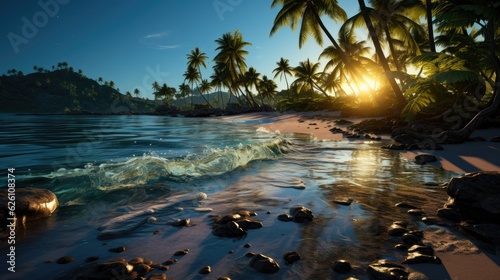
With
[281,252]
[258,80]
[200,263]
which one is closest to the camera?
[200,263]

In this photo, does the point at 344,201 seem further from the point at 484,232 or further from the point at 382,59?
the point at 382,59

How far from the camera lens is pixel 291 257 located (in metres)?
2.32

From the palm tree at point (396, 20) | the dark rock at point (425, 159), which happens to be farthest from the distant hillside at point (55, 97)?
the dark rock at point (425, 159)

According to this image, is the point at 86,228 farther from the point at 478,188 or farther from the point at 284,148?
the point at 284,148

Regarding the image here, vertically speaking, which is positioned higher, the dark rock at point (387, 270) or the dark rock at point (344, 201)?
the dark rock at point (387, 270)

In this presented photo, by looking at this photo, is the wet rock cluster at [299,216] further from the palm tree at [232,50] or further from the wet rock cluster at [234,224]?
the palm tree at [232,50]

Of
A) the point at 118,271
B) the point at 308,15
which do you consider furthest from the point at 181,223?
the point at 308,15

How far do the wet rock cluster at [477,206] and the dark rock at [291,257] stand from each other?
181cm

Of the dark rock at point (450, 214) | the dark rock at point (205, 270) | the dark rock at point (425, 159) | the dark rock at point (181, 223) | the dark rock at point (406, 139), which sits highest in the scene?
the dark rock at point (406, 139)

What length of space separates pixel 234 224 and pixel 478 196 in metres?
2.81

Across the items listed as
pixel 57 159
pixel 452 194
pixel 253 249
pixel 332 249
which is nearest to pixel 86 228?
pixel 253 249

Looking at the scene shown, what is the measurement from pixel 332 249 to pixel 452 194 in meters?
1.99

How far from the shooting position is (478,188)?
3100 millimetres

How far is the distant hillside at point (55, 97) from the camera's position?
12125 centimetres
